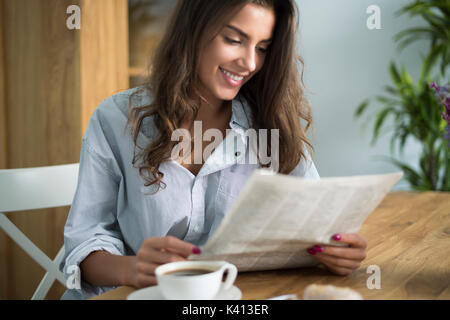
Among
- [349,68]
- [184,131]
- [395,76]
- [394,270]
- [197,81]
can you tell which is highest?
[349,68]

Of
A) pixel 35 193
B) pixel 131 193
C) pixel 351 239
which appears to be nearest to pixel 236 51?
pixel 131 193

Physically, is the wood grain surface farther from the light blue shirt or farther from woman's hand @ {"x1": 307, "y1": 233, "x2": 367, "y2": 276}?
woman's hand @ {"x1": 307, "y1": 233, "x2": 367, "y2": 276}

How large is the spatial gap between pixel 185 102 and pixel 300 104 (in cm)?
36

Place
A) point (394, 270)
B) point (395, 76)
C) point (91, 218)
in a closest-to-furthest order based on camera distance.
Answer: point (394, 270) → point (91, 218) → point (395, 76)

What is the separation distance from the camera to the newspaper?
2.11 feet

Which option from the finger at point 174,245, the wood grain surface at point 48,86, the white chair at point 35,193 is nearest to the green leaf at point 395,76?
the wood grain surface at point 48,86

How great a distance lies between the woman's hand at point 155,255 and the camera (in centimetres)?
79

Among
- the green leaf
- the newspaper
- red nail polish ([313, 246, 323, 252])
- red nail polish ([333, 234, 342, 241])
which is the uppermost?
the green leaf

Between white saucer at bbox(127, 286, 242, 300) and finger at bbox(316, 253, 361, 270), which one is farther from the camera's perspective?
finger at bbox(316, 253, 361, 270)

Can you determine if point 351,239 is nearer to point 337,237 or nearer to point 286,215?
point 337,237

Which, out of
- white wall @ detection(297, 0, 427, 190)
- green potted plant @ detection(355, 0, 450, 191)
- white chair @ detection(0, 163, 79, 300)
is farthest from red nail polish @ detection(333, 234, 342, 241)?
white wall @ detection(297, 0, 427, 190)

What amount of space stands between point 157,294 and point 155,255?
88 millimetres

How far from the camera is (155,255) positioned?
2.62 feet

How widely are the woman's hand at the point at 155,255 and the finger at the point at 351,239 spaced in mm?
271
